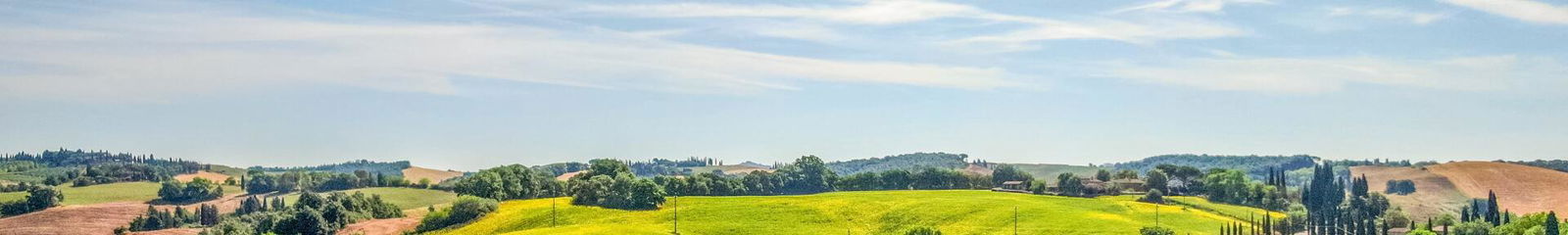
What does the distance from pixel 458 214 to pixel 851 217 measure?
1882 inches

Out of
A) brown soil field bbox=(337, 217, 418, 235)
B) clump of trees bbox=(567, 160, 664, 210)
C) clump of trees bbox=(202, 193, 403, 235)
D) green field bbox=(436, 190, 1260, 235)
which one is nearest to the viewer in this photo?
clump of trees bbox=(202, 193, 403, 235)

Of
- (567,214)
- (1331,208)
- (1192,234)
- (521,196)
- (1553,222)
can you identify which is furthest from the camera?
(521,196)

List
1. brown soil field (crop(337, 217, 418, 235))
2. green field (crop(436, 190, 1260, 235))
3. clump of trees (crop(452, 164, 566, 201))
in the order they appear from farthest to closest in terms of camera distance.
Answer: clump of trees (crop(452, 164, 566, 201)) → brown soil field (crop(337, 217, 418, 235)) → green field (crop(436, 190, 1260, 235))

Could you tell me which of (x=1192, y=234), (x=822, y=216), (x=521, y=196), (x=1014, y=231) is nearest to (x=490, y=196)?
(x=521, y=196)

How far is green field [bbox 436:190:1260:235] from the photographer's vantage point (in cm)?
15862

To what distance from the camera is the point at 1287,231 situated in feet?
525

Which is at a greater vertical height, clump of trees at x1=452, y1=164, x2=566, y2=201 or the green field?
clump of trees at x1=452, y1=164, x2=566, y2=201

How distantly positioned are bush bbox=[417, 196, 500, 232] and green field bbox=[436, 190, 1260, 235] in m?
1.69

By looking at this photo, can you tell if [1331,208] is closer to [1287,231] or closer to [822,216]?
[1287,231]

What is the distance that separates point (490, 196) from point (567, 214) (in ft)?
62.5

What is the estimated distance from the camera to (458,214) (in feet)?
547

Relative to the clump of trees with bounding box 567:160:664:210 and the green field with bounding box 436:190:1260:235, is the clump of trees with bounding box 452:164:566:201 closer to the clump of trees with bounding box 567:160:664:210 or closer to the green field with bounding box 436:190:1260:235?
the green field with bounding box 436:190:1260:235

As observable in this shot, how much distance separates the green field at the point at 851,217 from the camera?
158625 mm

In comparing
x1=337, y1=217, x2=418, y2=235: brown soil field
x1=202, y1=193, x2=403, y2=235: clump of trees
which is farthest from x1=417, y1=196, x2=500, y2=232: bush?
x1=202, y1=193, x2=403, y2=235: clump of trees
